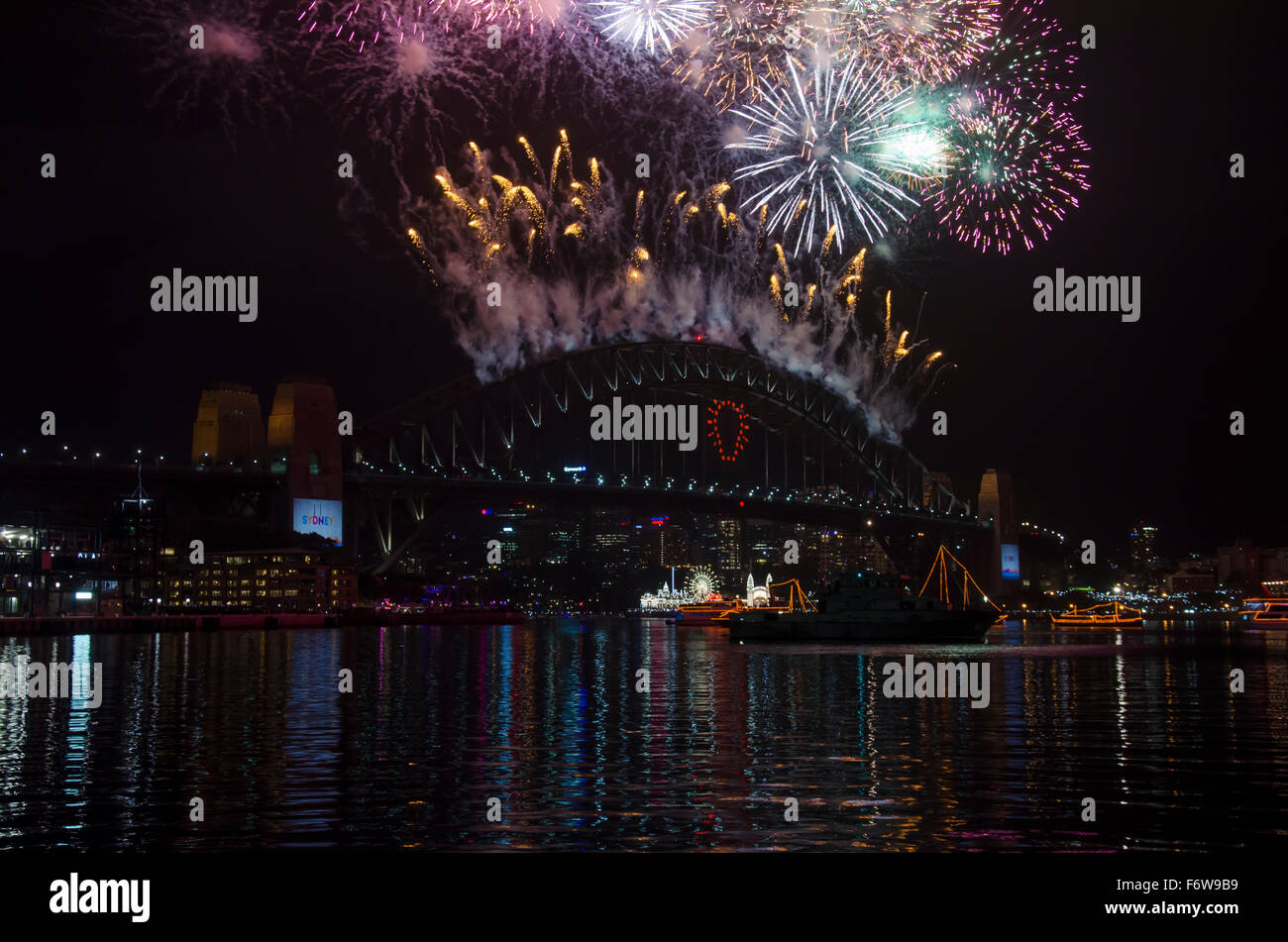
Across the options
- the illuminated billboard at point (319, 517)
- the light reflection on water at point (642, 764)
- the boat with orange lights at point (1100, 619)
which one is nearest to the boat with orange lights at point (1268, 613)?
the boat with orange lights at point (1100, 619)

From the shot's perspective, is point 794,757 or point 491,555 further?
point 491,555

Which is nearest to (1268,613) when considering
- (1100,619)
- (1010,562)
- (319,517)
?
(1100,619)

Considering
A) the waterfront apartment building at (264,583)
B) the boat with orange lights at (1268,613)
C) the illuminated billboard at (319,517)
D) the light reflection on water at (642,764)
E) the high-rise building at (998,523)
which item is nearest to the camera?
the light reflection on water at (642,764)

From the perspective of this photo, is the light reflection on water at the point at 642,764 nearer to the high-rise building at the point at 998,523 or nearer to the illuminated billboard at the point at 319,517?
the illuminated billboard at the point at 319,517

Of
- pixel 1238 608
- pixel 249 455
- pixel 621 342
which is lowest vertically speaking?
pixel 1238 608
